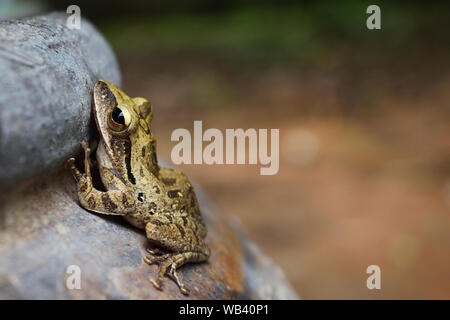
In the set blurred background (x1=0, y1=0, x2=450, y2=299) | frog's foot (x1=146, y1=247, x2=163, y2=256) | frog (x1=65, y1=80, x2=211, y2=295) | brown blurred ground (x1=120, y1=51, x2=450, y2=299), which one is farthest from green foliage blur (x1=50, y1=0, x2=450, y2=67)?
frog's foot (x1=146, y1=247, x2=163, y2=256)

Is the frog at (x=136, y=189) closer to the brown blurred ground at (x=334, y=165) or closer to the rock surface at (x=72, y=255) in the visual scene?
the rock surface at (x=72, y=255)

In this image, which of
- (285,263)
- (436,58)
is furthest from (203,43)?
(285,263)

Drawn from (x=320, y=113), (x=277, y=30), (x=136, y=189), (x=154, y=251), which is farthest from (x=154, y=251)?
(x=277, y=30)

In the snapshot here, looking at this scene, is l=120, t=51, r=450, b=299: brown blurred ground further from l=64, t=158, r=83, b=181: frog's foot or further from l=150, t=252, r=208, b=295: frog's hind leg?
l=64, t=158, r=83, b=181: frog's foot

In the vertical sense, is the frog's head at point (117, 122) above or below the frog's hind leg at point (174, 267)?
above

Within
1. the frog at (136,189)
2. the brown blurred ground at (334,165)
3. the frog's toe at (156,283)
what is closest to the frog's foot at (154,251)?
the frog at (136,189)

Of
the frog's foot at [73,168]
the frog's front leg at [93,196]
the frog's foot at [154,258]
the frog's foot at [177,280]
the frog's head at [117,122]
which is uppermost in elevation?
the frog's head at [117,122]

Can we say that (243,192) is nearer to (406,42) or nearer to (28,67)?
(28,67)
